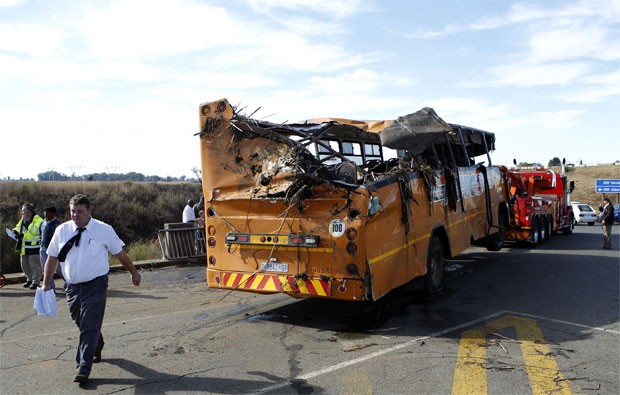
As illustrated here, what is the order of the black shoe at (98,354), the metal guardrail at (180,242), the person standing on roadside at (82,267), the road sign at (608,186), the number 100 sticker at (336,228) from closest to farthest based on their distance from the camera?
1. the person standing on roadside at (82,267)
2. the black shoe at (98,354)
3. the number 100 sticker at (336,228)
4. the metal guardrail at (180,242)
5. the road sign at (608,186)

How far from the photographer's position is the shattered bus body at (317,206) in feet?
22.1

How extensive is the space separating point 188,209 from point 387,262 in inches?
368

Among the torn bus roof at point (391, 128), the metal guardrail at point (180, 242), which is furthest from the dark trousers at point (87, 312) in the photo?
the metal guardrail at point (180, 242)

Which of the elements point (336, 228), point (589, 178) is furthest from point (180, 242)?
point (589, 178)

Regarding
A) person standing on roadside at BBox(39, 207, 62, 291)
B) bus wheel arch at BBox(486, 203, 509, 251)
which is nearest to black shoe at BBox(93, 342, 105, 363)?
person standing on roadside at BBox(39, 207, 62, 291)

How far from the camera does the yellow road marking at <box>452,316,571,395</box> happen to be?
4965 mm

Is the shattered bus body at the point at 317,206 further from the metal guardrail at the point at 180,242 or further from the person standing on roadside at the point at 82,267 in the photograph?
the metal guardrail at the point at 180,242

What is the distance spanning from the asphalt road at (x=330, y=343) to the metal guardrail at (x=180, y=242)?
3173mm

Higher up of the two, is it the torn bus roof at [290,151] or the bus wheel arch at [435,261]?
the torn bus roof at [290,151]

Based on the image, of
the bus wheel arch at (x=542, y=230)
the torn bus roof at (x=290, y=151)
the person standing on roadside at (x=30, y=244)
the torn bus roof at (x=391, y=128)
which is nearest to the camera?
the torn bus roof at (x=290, y=151)

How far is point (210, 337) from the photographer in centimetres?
677

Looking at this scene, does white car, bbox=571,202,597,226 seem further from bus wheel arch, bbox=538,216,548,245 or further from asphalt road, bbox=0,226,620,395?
asphalt road, bbox=0,226,620,395

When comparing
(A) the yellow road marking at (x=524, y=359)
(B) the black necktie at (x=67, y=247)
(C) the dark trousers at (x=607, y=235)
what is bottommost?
(C) the dark trousers at (x=607, y=235)

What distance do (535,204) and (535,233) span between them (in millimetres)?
970
